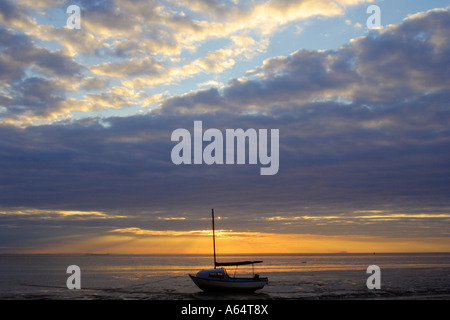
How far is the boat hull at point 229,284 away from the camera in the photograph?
6109cm

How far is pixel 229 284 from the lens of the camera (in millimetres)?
61531

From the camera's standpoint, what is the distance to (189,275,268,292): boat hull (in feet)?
200

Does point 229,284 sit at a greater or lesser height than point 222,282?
lesser

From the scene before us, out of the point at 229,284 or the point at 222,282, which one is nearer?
the point at 222,282
